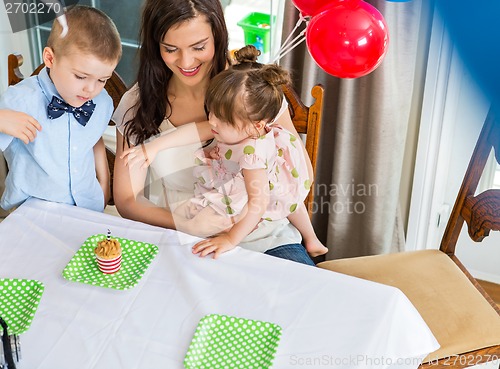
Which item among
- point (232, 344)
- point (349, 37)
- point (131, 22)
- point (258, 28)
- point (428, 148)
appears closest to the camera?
point (232, 344)

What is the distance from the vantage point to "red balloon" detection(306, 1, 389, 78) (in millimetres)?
1187

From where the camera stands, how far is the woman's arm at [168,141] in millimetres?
1448

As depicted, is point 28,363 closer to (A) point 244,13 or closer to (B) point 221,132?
(B) point 221,132

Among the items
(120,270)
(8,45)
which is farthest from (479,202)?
(8,45)

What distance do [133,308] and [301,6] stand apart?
80 centimetres

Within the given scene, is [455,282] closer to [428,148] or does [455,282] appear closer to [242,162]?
[428,148]

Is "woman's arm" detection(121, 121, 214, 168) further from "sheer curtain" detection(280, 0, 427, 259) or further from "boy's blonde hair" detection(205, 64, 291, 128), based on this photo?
"sheer curtain" detection(280, 0, 427, 259)

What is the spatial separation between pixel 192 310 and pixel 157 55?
703mm

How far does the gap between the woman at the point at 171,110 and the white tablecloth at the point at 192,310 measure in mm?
286

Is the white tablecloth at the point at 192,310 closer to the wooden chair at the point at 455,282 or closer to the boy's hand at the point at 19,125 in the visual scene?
the boy's hand at the point at 19,125

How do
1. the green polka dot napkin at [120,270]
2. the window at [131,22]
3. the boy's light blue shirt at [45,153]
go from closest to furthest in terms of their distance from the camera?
1. the green polka dot napkin at [120,270]
2. the boy's light blue shirt at [45,153]
3. the window at [131,22]

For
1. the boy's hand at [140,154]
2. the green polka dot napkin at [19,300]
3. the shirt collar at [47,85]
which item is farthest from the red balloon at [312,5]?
the green polka dot napkin at [19,300]

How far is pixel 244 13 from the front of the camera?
2330 mm

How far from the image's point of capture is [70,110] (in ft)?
4.69
